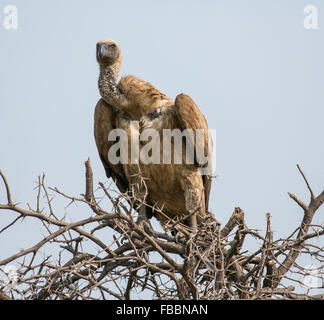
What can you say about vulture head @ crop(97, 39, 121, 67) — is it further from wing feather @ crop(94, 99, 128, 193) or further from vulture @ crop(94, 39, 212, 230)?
wing feather @ crop(94, 99, 128, 193)

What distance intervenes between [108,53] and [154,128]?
1204 mm

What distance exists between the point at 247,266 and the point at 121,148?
6.71ft

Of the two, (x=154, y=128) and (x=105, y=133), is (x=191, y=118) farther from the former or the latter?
(x=105, y=133)

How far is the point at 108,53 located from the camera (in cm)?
826

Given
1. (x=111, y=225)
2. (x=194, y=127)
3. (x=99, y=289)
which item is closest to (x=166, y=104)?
(x=194, y=127)

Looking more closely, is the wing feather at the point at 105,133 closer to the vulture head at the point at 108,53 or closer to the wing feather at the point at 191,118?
the vulture head at the point at 108,53

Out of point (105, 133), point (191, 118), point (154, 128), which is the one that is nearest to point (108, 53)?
point (105, 133)

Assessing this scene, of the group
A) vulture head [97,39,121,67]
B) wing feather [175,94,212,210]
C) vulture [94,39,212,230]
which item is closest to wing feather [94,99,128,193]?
vulture [94,39,212,230]

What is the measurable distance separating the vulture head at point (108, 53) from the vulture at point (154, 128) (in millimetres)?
11

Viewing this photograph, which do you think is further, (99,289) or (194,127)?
(194,127)
